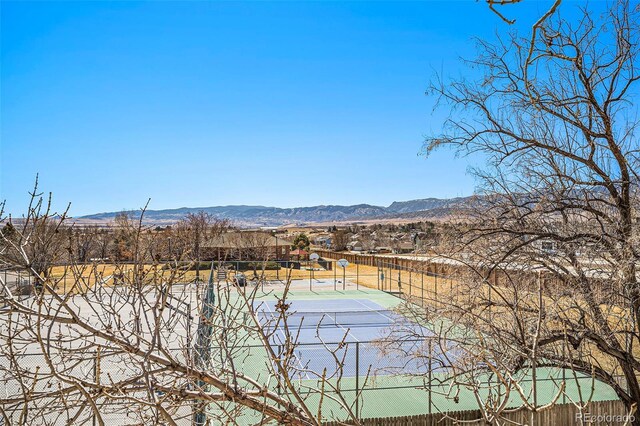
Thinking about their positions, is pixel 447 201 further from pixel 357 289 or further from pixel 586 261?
pixel 357 289

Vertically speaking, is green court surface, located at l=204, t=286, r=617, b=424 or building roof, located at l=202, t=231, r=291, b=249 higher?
building roof, located at l=202, t=231, r=291, b=249

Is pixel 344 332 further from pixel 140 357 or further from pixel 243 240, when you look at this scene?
pixel 243 240

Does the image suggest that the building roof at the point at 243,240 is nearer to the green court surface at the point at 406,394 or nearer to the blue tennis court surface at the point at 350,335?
the blue tennis court surface at the point at 350,335

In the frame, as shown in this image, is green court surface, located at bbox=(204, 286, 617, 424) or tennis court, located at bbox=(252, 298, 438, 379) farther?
tennis court, located at bbox=(252, 298, 438, 379)

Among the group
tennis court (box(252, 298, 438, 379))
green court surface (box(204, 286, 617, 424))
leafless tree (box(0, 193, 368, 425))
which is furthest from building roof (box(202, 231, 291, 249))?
leafless tree (box(0, 193, 368, 425))

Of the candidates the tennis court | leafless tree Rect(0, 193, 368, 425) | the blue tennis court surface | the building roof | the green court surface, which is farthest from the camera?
the building roof

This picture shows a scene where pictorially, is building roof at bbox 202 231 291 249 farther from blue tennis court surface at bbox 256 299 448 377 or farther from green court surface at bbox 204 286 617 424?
green court surface at bbox 204 286 617 424

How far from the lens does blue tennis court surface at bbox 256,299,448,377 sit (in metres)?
13.6

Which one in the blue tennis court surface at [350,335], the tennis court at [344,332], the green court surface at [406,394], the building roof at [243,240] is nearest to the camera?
the green court surface at [406,394]

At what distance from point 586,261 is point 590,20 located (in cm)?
370

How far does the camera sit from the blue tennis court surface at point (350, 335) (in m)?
13.6

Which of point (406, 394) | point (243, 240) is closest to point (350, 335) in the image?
point (406, 394)

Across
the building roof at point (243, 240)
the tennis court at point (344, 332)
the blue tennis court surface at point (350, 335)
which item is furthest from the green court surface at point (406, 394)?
the building roof at point (243, 240)

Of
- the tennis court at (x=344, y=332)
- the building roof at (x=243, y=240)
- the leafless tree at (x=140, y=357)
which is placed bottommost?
the tennis court at (x=344, y=332)
